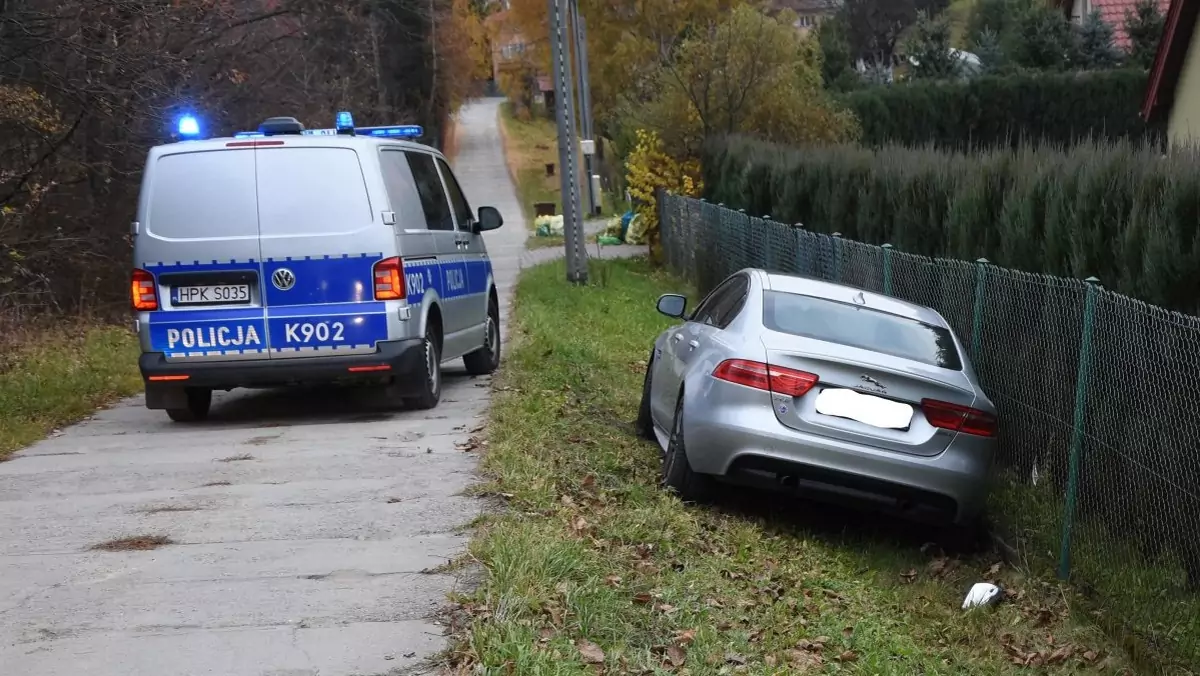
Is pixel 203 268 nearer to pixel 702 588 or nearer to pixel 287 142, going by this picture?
pixel 287 142

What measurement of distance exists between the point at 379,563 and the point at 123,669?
1447mm

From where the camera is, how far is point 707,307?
8.83m

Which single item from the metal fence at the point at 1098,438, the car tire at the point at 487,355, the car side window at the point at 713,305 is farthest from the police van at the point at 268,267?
the metal fence at the point at 1098,438

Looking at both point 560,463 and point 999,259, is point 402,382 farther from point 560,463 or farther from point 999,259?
point 999,259

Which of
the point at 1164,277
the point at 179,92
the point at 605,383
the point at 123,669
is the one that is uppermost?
the point at 179,92

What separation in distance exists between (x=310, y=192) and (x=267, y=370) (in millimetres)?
1265

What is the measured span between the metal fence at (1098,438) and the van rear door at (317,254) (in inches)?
155

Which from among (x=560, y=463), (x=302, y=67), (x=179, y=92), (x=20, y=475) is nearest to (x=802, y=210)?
(x=179, y=92)

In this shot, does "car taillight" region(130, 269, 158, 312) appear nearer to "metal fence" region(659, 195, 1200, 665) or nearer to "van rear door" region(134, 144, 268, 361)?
"van rear door" region(134, 144, 268, 361)

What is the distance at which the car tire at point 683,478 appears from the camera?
24.0ft

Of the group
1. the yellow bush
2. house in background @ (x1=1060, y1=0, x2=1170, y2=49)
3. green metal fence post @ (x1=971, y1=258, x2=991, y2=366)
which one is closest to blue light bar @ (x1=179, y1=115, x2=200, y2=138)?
green metal fence post @ (x1=971, y1=258, x2=991, y2=366)

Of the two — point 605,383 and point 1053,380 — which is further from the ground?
point 1053,380

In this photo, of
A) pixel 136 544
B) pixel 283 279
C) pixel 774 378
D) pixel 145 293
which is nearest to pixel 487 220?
pixel 283 279

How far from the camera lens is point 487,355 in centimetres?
1248
